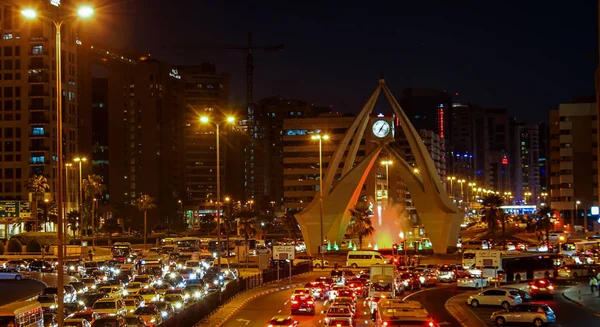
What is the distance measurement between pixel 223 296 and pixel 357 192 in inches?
2127

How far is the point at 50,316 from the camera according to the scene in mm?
34812

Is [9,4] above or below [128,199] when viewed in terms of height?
above

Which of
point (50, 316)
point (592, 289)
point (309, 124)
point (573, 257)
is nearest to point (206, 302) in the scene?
point (50, 316)

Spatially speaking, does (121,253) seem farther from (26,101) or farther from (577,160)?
(577,160)

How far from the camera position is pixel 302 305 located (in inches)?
1615

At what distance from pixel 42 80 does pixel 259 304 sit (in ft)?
296

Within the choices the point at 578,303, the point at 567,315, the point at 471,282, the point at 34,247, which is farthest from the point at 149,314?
the point at 34,247

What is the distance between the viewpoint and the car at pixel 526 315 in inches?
1487

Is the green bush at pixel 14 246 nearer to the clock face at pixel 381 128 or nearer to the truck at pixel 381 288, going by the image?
the clock face at pixel 381 128

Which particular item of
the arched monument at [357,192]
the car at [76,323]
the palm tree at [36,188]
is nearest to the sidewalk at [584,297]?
the car at [76,323]

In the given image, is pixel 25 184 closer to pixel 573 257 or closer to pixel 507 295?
pixel 573 257

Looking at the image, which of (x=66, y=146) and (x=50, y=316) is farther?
(x=66, y=146)

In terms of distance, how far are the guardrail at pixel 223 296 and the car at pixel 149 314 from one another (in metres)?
1.54

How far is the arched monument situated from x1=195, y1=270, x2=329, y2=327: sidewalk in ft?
58.8
